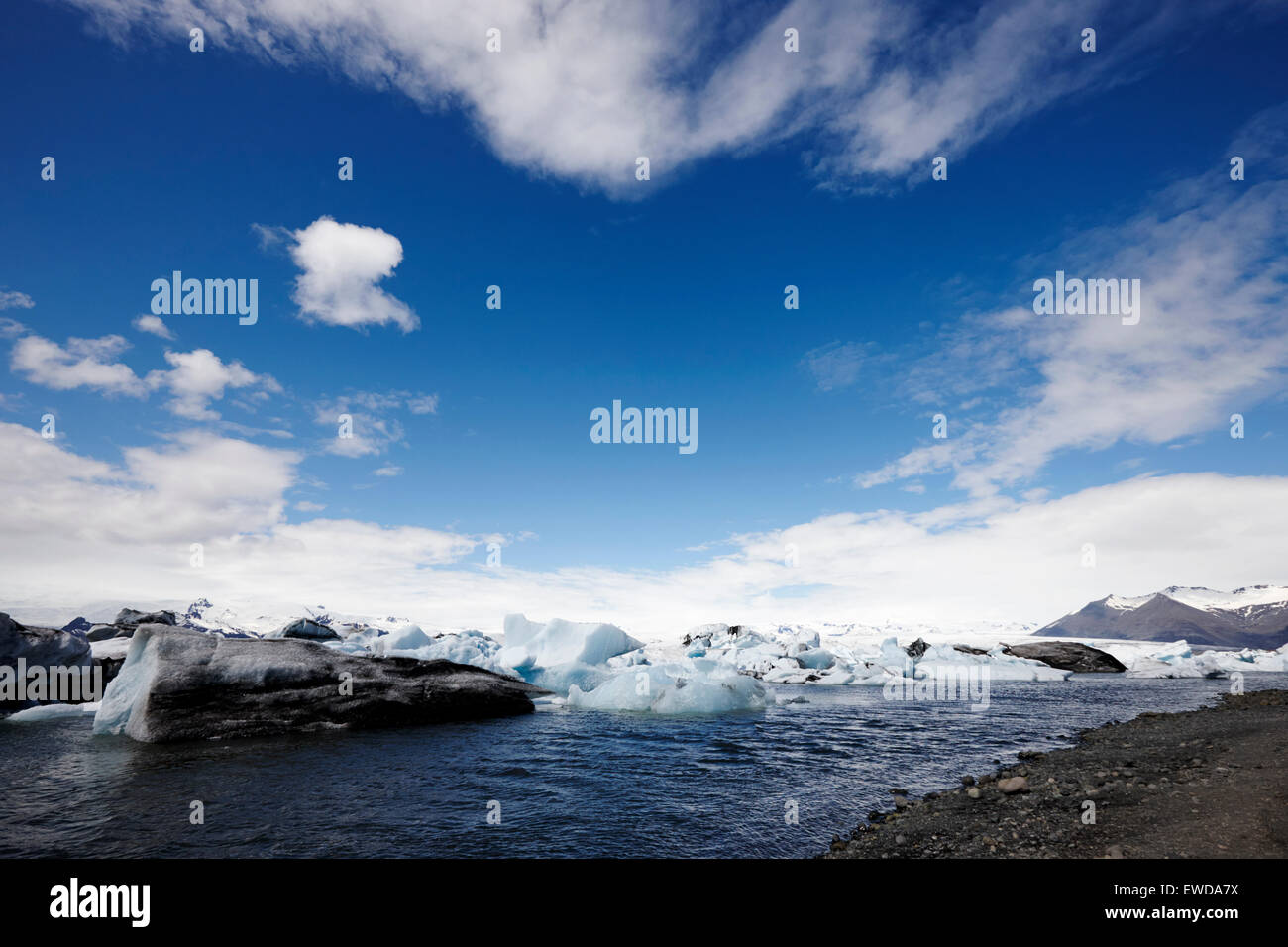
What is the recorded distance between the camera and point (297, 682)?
1708cm

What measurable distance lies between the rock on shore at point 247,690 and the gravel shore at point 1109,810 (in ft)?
52.8

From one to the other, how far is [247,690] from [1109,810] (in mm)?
21303

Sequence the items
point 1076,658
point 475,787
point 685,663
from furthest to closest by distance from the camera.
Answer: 1. point 1076,658
2. point 685,663
3. point 475,787

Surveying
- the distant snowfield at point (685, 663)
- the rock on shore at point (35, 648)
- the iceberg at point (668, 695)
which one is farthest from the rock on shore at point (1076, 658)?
the rock on shore at point (35, 648)

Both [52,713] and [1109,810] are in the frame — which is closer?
[1109,810]

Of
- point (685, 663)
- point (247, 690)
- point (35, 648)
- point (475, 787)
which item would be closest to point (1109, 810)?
point (475, 787)

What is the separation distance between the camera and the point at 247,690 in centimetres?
1620

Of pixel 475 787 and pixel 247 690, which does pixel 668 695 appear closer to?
pixel 475 787

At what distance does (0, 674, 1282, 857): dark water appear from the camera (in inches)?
320

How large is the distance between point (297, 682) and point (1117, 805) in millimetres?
20978
